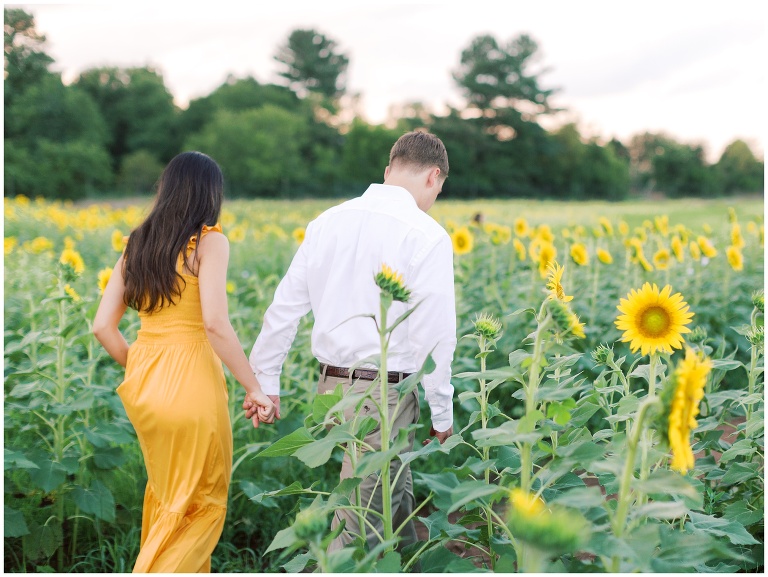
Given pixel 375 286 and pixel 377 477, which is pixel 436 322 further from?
pixel 377 477

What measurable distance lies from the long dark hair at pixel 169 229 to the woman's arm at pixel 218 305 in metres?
0.06

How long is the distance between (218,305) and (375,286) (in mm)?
495

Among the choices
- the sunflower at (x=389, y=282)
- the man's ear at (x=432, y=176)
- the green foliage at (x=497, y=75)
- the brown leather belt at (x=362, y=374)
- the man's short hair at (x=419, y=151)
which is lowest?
the brown leather belt at (x=362, y=374)

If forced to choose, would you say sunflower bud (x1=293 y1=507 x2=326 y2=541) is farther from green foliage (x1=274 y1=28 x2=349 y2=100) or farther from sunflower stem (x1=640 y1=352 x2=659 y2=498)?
green foliage (x1=274 y1=28 x2=349 y2=100)

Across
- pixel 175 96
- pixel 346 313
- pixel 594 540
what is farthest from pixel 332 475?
pixel 175 96

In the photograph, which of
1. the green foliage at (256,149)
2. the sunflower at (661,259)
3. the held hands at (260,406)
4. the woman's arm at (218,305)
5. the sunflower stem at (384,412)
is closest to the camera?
the sunflower stem at (384,412)

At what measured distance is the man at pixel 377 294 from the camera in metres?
2.21

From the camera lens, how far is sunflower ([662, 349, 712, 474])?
1.10 metres

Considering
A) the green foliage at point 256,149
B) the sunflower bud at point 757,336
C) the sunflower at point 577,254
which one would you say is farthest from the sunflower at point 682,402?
the green foliage at point 256,149

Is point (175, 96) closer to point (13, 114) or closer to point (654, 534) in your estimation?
point (13, 114)

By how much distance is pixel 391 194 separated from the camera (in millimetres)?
2369

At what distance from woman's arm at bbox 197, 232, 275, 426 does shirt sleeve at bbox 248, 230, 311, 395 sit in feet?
0.39

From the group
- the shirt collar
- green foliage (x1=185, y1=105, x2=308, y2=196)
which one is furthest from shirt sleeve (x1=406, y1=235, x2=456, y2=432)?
green foliage (x1=185, y1=105, x2=308, y2=196)

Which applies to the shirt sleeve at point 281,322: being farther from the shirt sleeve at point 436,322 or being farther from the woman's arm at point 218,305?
the shirt sleeve at point 436,322
